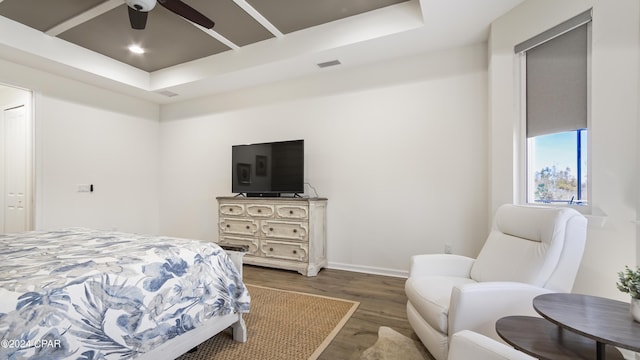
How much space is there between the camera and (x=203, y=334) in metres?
1.77

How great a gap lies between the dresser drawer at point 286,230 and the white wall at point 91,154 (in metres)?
2.64

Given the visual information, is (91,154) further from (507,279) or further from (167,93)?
(507,279)

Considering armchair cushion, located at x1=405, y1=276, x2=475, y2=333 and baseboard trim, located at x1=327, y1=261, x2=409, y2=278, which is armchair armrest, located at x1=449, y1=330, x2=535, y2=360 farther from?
baseboard trim, located at x1=327, y1=261, x2=409, y2=278

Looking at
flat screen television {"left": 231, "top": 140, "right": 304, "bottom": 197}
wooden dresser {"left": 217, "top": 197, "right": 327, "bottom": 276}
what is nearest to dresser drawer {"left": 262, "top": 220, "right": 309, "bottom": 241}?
wooden dresser {"left": 217, "top": 197, "right": 327, "bottom": 276}

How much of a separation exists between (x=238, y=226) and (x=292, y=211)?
2.89ft

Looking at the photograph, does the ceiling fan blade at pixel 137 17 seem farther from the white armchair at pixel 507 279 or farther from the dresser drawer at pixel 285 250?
the white armchair at pixel 507 279

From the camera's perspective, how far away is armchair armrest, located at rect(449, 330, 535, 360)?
879 millimetres

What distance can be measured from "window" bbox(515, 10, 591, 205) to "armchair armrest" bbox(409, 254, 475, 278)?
100cm

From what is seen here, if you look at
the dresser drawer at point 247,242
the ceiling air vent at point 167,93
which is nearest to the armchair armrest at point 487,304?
the dresser drawer at point 247,242

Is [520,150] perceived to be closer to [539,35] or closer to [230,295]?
[539,35]

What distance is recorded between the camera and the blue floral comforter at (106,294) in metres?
1.12

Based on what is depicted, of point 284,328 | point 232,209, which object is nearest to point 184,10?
point 232,209

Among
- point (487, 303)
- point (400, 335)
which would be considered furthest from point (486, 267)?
point (400, 335)

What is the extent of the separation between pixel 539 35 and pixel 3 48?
17.6 feet
